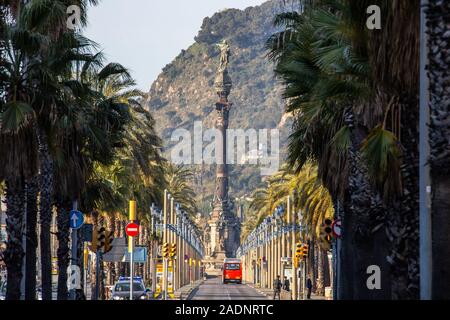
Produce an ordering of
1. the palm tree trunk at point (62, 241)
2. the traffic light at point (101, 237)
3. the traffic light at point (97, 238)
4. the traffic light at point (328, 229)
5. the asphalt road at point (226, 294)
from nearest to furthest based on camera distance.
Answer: the traffic light at point (328, 229), the palm tree trunk at point (62, 241), the traffic light at point (97, 238), the traffic light at point (101, 237), the asphalt road at point (226, 294)

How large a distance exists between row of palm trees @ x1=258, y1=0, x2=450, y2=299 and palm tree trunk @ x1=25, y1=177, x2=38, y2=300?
956cm

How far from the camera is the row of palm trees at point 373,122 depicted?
2198 cm

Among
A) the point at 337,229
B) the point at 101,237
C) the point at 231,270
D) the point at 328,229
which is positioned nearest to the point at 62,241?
the point at 101,237

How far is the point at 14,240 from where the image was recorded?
35438mm

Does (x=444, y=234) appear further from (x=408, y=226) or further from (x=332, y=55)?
(x=332, y=55)

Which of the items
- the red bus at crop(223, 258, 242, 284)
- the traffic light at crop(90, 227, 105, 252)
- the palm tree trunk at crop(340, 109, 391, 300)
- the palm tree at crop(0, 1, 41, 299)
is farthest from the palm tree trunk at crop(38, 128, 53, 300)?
the red bus at crop(223, 258, 242, 284)

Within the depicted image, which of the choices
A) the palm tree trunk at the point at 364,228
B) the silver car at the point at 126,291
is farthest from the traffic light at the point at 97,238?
the palm tree trunk at the point at 364,228

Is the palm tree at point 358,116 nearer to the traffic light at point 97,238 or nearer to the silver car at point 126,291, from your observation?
the traffic light at point 97,238

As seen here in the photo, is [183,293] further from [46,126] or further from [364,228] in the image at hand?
[364,228]

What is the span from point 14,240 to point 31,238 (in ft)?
19.3

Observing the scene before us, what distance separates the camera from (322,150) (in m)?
42.3

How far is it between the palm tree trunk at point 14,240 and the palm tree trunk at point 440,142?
670 inches

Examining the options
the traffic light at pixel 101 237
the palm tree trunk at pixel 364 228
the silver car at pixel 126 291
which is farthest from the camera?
the silver car at pixel 126 291
